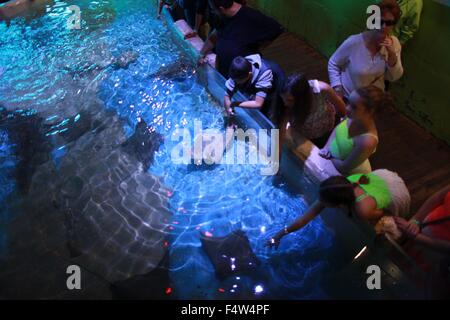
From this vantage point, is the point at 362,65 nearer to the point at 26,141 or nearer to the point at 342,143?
the point at 342,143

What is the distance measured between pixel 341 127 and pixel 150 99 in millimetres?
3119

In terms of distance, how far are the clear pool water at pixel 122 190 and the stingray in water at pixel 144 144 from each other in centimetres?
3

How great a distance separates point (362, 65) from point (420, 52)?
4.61 ft

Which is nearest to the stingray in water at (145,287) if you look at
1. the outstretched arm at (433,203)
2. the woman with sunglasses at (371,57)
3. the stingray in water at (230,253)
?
the stingray in water at (230,253)

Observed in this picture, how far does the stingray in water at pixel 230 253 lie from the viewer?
132 inches

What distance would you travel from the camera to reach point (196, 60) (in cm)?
522

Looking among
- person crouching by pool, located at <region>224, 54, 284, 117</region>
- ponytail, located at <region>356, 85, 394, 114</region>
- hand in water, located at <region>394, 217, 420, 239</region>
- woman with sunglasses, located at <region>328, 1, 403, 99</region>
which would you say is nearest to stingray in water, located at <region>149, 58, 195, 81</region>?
person crouching by pool, located at <region>224, 54, 284, 117</region>

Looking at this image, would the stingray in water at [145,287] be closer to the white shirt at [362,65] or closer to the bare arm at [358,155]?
the bare arm at [358,155]

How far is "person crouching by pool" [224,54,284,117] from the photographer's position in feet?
11.0

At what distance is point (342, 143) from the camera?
302 cm

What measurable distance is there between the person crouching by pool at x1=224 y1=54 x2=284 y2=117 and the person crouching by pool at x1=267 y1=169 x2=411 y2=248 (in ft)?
4.03

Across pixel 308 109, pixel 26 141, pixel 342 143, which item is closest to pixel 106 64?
pixel 26 141
